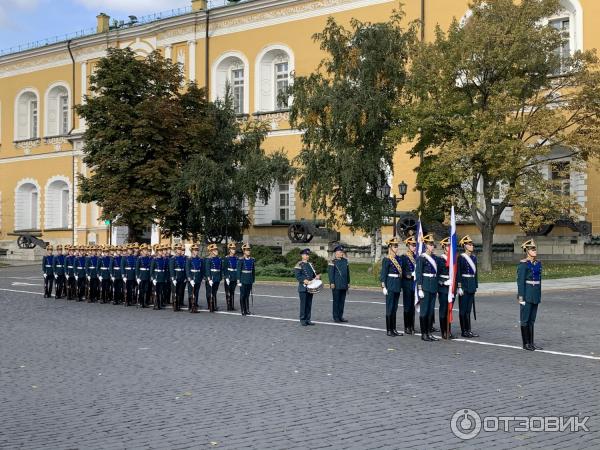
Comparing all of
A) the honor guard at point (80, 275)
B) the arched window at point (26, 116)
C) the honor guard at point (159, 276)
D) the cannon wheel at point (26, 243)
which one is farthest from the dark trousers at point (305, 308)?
the arched window at point (26, 116)

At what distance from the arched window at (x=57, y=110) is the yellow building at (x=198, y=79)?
0.09 meters

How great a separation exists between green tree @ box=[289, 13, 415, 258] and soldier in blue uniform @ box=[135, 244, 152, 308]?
11255mm

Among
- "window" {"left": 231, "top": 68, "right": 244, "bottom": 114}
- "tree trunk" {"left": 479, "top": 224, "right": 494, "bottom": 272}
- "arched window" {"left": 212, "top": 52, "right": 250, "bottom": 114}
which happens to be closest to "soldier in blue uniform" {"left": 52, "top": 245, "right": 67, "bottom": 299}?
"tree trunk" {"left": 479, "top": 224, "right": 494, "bottom": 272}

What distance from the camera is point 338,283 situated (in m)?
16.6

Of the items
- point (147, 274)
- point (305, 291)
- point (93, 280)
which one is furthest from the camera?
point (93, 280)

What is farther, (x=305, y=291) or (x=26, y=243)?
(x=26, y=243)

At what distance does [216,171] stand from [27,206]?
91.3 ft

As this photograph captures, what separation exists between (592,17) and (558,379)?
29525 millimetres

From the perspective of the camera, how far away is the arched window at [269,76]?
46625 millimetres

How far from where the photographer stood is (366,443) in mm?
7086

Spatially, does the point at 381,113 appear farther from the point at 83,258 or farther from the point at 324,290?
the point at 83,258

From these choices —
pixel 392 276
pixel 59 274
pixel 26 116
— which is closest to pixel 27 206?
pixel 26 116

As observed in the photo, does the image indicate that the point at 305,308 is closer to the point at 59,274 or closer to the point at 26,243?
the point at 59,274

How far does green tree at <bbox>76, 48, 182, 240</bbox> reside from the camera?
35.4 m
